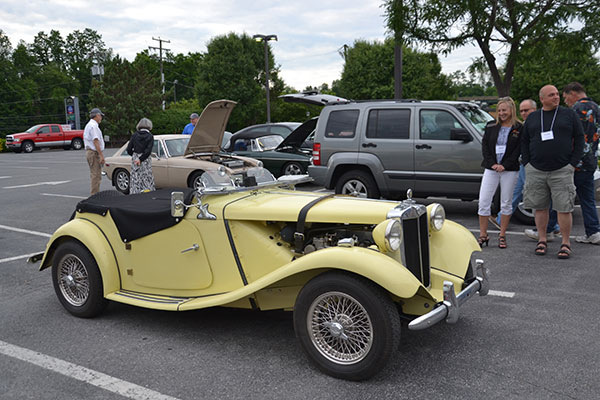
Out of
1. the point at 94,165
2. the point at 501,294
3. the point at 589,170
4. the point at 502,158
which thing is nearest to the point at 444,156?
the point at 502,158

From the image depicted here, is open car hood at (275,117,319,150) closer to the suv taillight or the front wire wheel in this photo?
the suv taillight

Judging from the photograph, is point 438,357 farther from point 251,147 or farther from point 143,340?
point 251,147

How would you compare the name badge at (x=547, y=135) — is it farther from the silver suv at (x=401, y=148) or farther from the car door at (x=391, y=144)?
the car door at (x=391, y=144)

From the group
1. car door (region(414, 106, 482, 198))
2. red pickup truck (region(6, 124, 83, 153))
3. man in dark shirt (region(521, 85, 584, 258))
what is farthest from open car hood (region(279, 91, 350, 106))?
red pickup truck (region(6, 124, 83, 153))

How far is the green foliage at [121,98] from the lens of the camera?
142 feet

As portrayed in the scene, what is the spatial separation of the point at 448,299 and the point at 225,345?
64.3 inches

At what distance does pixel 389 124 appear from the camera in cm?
888

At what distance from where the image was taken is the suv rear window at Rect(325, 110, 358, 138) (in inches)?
360

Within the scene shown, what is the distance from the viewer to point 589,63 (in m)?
32.8

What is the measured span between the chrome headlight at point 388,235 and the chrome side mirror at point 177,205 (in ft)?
4.90

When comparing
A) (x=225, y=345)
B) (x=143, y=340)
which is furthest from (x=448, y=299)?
(x=143, y=340)

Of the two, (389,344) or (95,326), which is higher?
(389,344)

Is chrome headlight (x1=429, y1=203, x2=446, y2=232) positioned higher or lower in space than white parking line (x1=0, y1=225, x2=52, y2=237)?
higher

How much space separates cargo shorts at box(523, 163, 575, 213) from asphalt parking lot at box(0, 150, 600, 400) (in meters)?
0.85
